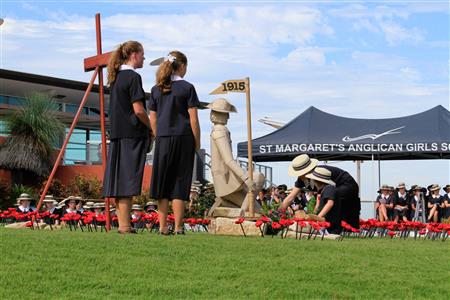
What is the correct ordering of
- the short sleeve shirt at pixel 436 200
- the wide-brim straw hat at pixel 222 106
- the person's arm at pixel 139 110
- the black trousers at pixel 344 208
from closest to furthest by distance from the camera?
1. the person's arm at pixel 139 110
2. the black trousers at pixel 344 208
3. the wide-brim straw hat at pixel 222 106
4. the short sleeve shirt at pixel 436 200

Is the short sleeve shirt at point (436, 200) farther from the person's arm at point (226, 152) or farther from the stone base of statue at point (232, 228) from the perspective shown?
the stone base of statue at point (232, 228)

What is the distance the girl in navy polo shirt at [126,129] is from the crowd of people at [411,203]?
48.7ft

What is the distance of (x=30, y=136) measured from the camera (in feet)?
91.4

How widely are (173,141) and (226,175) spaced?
15.3 feet

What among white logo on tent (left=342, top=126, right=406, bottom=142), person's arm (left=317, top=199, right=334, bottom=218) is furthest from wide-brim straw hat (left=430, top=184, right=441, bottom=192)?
person's arm (left=317, top=199, right=334, bottom=218)

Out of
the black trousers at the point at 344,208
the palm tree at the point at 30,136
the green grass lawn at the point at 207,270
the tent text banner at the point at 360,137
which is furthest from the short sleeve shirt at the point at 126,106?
the palm tree at the point at 30,136

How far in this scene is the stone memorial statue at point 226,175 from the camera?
13572 mm

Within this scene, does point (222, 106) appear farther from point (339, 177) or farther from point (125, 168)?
point (125, 168)

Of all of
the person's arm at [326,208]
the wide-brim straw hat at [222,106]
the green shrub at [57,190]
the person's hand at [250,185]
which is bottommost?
the person's arm at [326,208]

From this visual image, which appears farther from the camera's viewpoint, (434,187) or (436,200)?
(434,187)

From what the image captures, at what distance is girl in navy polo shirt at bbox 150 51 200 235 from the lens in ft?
31.9

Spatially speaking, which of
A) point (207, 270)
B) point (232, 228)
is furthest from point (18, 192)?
point (207, 270)

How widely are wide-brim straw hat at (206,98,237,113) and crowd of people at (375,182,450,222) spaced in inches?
409

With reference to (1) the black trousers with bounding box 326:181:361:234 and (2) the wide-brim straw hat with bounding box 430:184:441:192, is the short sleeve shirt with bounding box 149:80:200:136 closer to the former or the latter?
(1) the black trousers with bounding box 326:181:361:234
